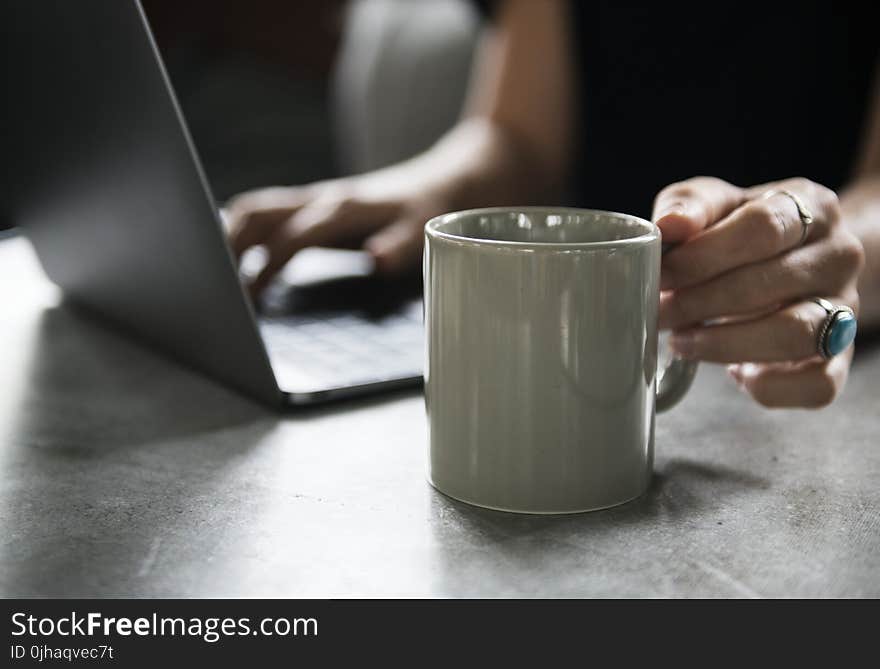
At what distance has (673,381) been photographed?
0.53 m

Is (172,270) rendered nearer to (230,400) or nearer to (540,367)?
(230,400)

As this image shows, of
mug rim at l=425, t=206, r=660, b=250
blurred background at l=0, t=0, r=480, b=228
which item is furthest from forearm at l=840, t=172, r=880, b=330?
blurred background at l=0, t=0, r=480, b=228

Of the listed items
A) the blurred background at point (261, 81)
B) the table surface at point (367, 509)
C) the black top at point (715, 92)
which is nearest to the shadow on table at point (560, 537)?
the table surface at point (367, 509)

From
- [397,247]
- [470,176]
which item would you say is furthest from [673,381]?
[470,176]

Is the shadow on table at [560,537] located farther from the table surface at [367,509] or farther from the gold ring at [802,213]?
the gold ring at [802,213]

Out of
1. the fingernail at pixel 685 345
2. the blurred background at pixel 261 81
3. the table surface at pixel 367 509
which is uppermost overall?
the fingernail at pixel 685 345

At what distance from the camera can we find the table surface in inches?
15.3

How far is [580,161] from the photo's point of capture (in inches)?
52.7

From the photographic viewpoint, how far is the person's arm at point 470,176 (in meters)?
0.91

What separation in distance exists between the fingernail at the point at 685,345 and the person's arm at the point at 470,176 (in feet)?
1.39

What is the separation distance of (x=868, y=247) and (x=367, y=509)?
0.47 meters

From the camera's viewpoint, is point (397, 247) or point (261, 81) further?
point (261, 81)

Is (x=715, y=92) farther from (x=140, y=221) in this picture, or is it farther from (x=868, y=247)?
(x=140, y=221)

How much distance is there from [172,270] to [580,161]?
851mm
